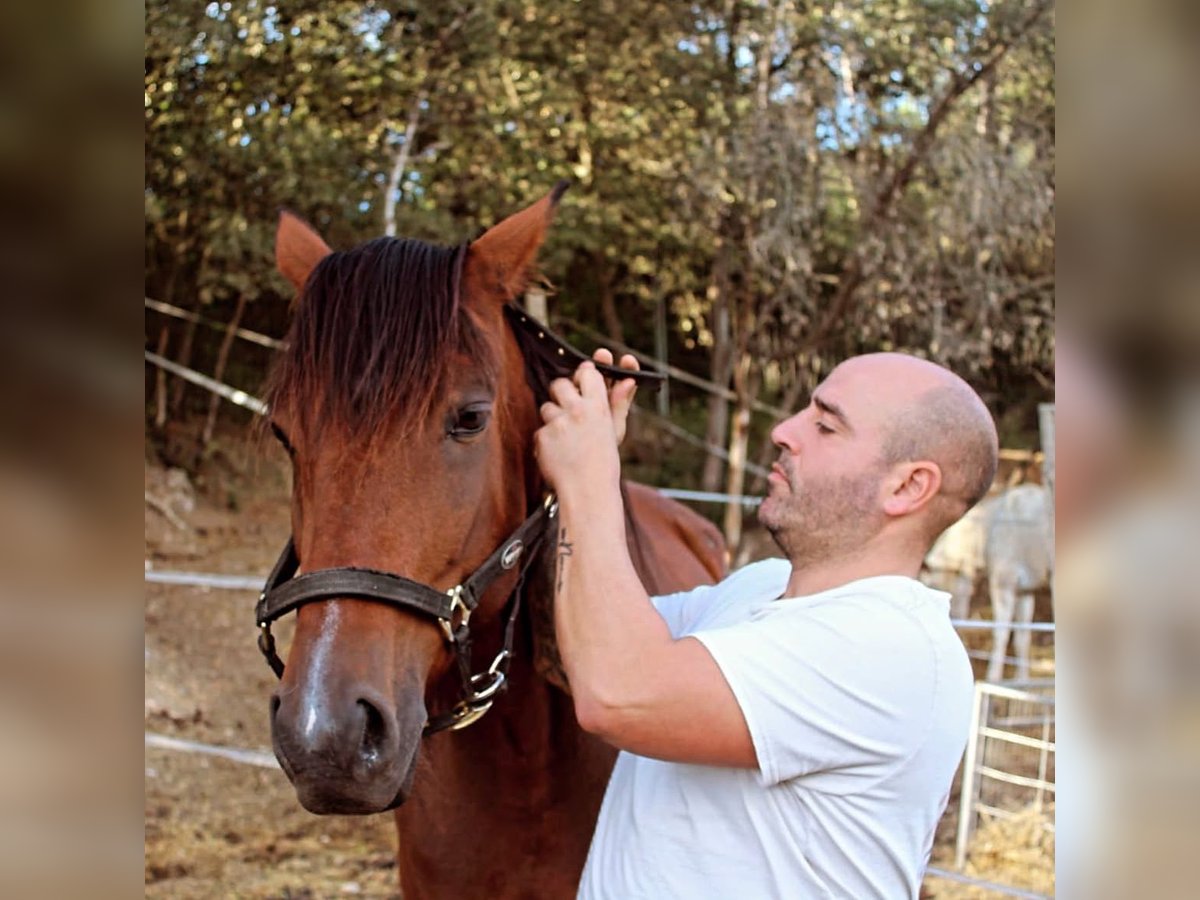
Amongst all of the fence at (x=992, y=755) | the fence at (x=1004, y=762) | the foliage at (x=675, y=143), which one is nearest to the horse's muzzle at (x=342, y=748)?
the fence at (x=992, y=755)

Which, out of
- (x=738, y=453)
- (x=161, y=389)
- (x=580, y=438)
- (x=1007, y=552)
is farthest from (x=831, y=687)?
(x=161, y=389)

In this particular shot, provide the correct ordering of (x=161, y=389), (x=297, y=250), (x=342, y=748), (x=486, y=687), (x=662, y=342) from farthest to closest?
(x=662, y=342) → (x=161, y=389) → (x=297, y=250) → (x=486, y=687) → (x=342, y=748)

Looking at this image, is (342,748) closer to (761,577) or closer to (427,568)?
(427,568)

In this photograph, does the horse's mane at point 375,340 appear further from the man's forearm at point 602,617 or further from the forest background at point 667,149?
the forest background at point 667,149

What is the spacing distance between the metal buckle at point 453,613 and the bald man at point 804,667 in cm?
18

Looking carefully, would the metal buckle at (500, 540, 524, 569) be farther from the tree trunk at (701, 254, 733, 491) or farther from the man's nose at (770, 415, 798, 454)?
the tree trunk at (701, 254, 733, 491)

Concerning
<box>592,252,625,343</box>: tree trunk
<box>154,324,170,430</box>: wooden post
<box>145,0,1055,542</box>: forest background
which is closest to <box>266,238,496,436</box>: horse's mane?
<box>145,0,1055,542</box>: forest background

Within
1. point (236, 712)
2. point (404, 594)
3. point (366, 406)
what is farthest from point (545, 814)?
point (236, 712)

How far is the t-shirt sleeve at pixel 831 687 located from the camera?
53.6 inches

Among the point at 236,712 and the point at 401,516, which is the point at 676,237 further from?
the point at 401,516

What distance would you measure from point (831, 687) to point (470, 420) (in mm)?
675

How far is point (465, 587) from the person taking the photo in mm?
1625

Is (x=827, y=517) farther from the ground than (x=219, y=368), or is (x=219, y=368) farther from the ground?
(x=219, y=368)

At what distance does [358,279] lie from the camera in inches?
65.2
